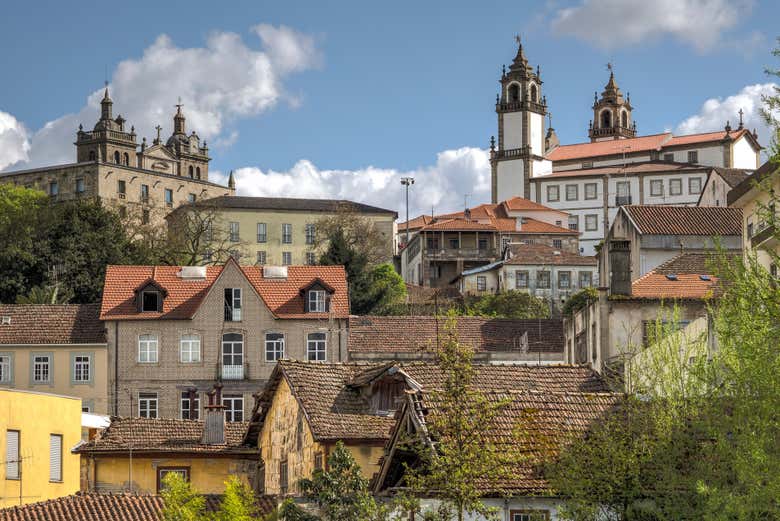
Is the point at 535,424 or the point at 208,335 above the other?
the point at 208,335

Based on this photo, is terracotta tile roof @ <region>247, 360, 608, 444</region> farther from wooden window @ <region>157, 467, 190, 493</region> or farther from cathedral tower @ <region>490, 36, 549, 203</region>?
cathedral tower @ <region>490, 36, 549, 203</region>

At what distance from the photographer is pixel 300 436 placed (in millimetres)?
35125

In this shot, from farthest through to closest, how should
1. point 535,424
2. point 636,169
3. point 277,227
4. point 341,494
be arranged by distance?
point 636,169
point 277,227
point 535,424
point 341,494

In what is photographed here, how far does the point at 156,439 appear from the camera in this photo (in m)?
40.2

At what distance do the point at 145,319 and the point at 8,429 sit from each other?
29.5m

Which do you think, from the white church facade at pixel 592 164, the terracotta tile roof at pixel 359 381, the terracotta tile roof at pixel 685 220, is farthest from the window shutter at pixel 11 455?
the white church facade at pixel 592 164

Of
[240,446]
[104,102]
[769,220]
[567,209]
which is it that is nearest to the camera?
[769,220]

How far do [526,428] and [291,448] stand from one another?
30.6 ft

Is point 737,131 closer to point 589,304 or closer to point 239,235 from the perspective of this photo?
point 239,235

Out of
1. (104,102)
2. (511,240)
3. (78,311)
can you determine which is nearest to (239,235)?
(511,240)

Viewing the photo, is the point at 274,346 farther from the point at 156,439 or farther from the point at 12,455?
the point at 12,455

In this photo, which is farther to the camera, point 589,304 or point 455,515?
point 589,304

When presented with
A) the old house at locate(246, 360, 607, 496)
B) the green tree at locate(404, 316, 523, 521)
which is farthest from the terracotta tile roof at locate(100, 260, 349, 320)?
the green tree at locate(404, 316, 523, 521)

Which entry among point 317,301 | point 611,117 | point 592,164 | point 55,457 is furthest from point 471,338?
point 611,117
